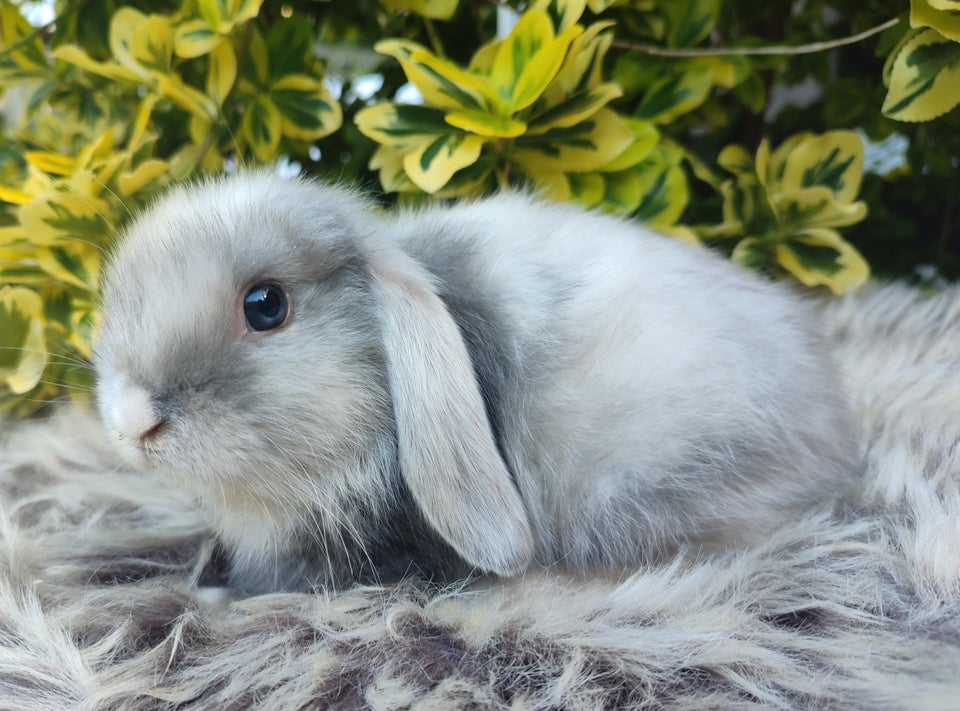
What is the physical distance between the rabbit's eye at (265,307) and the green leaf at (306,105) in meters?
0.48

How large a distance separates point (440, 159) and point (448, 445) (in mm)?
452

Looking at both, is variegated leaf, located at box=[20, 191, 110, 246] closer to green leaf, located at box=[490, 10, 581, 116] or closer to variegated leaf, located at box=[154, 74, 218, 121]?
variegated leaf, located at box=[154, 74, 218, 121]

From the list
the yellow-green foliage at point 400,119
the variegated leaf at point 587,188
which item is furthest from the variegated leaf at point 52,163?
the variegated leaf at point 587,188

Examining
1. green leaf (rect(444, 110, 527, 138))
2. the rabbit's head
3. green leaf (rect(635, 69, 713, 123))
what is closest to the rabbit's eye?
the rabbit's head

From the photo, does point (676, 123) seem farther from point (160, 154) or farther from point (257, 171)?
point (160, 154)

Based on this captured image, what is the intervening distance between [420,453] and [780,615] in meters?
0.35

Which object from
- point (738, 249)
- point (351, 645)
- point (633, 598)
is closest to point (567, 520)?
point (633, 598)

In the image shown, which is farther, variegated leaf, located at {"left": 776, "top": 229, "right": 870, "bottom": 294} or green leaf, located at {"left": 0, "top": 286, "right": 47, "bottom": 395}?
variegated leaf, located at {"left": 776, "top": 229, "right": 870, "bottom": 294}

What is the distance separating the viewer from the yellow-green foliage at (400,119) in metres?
0.97

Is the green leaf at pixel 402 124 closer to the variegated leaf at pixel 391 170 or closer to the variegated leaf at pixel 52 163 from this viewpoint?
the variegated leaf at pixel 391 170

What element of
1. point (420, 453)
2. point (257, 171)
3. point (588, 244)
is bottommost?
point (420, 453)

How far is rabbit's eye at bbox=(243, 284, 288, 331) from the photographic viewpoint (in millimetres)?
691

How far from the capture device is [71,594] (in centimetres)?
70

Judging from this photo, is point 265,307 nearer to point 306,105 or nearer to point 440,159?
point 440,159
